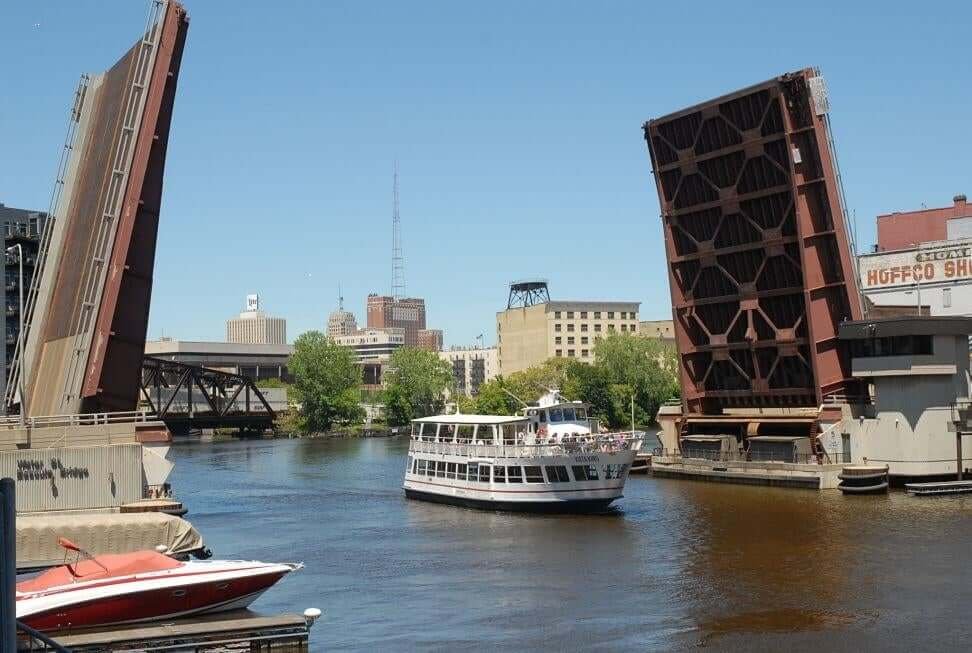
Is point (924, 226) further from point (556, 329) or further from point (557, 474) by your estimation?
point (556, 329)

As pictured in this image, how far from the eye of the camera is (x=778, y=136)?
55219 millimetres

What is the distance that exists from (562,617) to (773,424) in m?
35.4

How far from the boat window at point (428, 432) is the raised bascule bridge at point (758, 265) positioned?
15500 millimetres

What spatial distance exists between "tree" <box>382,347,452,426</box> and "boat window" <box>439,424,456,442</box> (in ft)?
290

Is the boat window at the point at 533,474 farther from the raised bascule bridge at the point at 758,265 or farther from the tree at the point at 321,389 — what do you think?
the tree at the point at 321,389

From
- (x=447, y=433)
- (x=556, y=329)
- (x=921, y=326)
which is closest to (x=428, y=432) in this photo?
(x=447, y=433)

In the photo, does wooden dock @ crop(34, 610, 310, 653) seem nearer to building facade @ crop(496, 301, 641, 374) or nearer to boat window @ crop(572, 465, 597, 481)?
boat window @ crop(572, 465, 597, 481)

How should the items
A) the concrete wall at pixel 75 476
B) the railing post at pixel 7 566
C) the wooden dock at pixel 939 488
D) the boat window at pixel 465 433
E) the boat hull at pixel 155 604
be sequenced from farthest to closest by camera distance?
the boat window at pixel 465 433 → the wooden dock at pixel 939 488 → the concrete wall at pixel 75 476 → the boat hull at pixel 155 604 → the railing post at pixel 7 566

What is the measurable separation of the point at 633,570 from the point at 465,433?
20.3m

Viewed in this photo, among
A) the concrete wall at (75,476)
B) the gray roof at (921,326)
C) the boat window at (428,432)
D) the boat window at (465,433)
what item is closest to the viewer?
the concrete wall at (75,476)

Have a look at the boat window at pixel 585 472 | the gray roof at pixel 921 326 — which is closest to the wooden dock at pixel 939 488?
the gray roof at pixel 921 326

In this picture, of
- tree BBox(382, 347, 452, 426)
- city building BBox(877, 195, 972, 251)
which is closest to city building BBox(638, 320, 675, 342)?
tree BBox(382, 347, 452, 426)

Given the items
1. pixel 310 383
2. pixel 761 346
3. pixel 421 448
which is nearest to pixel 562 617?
pixel 421 448

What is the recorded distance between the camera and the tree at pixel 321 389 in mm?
151000
